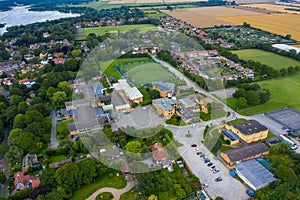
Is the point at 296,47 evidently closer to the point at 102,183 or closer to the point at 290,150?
the point at 290,150

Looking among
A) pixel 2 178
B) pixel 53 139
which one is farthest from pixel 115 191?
pixel 53 139

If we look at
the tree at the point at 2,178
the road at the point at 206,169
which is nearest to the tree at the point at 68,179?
the tree at the point at 2,178

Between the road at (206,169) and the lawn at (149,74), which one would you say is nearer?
the road at (206,169)

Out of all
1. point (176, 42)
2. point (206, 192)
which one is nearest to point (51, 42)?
point (176, 42)

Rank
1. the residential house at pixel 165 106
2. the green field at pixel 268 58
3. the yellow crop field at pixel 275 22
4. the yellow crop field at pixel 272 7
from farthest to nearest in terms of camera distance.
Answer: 1. the yellow crop field at pixel 272 7
2. the yellow crop field at pixel 275 22
3. the green field at pixel 268 58
4. the residential house at pixel 165 106

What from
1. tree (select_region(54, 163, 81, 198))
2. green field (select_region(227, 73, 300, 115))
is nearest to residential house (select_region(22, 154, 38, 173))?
tree (select_region(54, 163, 81, 198))

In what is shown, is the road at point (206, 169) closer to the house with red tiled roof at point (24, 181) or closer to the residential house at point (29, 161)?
the house with red tiled roof at point (24, 181)
